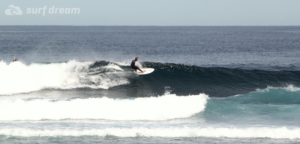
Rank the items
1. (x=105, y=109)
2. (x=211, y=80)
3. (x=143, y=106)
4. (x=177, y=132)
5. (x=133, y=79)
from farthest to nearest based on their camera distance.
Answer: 1. (x=211, y=80)
2. (x=133, y=79)
3. (x=143, y=106)
4. (x=105, y=109)
5. (x=177, y=132)

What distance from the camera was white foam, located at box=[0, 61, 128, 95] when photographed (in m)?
21.9

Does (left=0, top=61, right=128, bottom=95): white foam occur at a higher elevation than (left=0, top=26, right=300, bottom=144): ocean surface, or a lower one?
higher

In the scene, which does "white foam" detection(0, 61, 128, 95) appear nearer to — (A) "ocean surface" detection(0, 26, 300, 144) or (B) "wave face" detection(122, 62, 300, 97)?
(A) "ocean surface" detection(0, 26, 300, 144)

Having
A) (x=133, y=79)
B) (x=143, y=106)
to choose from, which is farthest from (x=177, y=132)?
(x=133, y=79)

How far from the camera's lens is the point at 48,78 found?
23.3 metres

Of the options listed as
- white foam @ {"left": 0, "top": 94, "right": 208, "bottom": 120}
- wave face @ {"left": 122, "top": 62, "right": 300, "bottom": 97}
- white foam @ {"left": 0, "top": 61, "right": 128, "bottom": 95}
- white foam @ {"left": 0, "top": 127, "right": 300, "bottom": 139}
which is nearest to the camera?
white foam @ {"left": 0, "top": 127, "right": 300, "bottom": 139}

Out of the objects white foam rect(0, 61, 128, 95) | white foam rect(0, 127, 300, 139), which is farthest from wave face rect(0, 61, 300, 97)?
white foam rect(0, 127, 300, 139)

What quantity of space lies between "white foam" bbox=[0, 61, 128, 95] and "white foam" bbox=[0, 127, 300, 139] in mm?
9158

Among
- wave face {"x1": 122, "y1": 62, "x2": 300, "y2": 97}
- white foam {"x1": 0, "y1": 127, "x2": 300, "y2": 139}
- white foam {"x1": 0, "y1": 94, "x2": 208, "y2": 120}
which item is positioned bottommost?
white foam {"x1": 0, "y1": 127, "x2": 300, "y2": 139}

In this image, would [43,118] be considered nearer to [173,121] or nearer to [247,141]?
[173,121]

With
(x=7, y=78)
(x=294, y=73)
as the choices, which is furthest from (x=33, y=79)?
(x=294, y=73)

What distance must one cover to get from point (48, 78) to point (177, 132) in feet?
43.1

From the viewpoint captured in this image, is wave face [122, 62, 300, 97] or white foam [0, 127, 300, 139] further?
wave face [122, 62, 300, 97]

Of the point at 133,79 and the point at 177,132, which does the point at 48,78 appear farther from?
the point at 177,132
